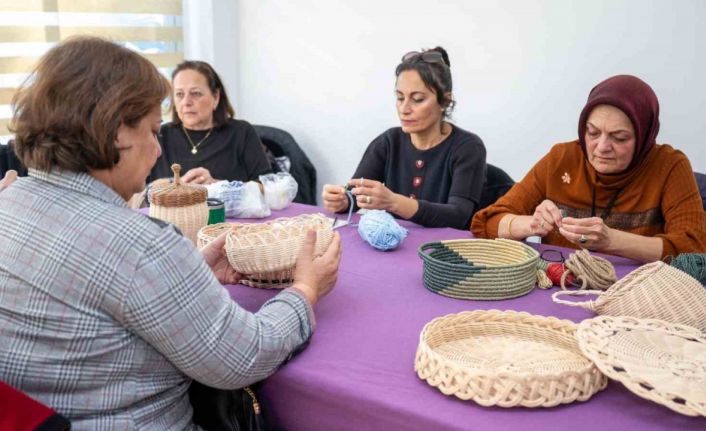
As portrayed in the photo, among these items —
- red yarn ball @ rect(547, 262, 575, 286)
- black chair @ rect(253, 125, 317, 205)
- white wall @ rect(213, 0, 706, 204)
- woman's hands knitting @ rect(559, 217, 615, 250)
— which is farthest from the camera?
black chair @ rect(253, 125, 317, 205)

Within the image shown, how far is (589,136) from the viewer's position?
2070 mm

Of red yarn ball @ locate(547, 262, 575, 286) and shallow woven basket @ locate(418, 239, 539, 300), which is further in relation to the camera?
red yarn ball @ locate(547, 262, 575, 286)

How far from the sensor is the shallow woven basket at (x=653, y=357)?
1042 mm

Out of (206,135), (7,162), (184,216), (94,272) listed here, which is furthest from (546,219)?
(7,162)

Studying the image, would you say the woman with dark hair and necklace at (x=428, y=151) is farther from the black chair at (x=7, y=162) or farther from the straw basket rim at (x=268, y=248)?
Result: the black chair at (x=7, y=162)

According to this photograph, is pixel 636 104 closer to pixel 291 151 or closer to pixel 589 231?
Result: pixel 589 231

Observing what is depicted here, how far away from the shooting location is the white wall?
2996mm

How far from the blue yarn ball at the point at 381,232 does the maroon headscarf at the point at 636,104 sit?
67 cm

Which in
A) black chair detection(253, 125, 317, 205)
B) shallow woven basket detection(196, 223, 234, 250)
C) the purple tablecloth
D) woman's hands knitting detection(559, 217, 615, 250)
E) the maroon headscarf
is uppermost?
the maroon headscarf

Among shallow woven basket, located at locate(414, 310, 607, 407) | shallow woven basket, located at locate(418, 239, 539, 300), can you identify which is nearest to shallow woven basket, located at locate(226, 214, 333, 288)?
shallow woven basket, located at locate(418, 239, 539, 300)

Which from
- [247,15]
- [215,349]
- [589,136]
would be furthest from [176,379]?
[247,15]

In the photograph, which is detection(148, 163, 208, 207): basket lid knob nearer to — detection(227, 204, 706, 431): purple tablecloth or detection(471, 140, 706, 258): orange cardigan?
detection(227, 204, 706, 431): purple tablecloth

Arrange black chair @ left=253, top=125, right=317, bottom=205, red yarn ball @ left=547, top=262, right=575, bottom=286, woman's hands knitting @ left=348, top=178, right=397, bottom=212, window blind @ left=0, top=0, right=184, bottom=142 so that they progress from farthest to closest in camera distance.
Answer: black chair @ left=253, top=125, right=317, bottom=205 → window blind @ left=0, top=0, right=184, bottom=142 → woman's hands knitting @ left=348, top=178, right=397, bottom=212 → red yarn ball @ left=547, top=262, right=575, bottom=286

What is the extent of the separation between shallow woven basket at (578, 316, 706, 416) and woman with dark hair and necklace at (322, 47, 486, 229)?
106 centimetres
